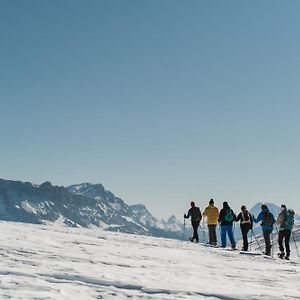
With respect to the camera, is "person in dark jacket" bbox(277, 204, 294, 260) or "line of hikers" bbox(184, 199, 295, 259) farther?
"line of hikers" bbox(184, 199, 295, 259)

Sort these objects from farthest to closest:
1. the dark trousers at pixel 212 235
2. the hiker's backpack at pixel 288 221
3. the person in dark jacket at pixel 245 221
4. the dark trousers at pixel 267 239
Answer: the dark trousers at pixel 212 235, the person in dark jacket at pixel 245 221, the dark trousers at pixel 267 239, the hiker's backpack at pixel 288 221

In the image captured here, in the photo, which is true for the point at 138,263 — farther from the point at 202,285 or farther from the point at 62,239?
the point at 62,239

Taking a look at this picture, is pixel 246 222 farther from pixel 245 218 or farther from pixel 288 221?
pixel 288 221

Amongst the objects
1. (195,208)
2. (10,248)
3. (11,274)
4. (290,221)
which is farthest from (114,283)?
(195,208)

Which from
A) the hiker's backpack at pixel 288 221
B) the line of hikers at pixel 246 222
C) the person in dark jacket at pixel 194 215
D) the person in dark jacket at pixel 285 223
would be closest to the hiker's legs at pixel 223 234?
the line of hikers at pixel 246 222

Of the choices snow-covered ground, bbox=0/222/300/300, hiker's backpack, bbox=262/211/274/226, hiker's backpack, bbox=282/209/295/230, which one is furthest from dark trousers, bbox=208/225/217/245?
snow-covered ground, bbox=0/222/300/300

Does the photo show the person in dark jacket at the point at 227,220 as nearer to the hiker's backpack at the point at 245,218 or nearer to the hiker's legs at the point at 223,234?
the hiker's legs at the point at 223,234

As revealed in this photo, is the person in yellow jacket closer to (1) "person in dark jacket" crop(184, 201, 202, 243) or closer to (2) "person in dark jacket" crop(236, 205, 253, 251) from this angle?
(1) "person in dark jacket" crop(184, 201, 202, 243)

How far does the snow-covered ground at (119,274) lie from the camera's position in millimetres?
10023

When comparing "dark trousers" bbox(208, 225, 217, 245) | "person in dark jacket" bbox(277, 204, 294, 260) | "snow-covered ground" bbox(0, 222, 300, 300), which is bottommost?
"snow-covered ground" bbox(0, 222, 300, 300)

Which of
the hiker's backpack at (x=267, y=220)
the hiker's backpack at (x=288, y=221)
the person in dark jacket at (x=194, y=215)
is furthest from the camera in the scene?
the person in dark jacket at (x=194, y=215)

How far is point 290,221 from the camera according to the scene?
24.5 m

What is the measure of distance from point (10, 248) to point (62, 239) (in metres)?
4.57

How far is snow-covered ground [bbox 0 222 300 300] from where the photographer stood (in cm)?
1002
